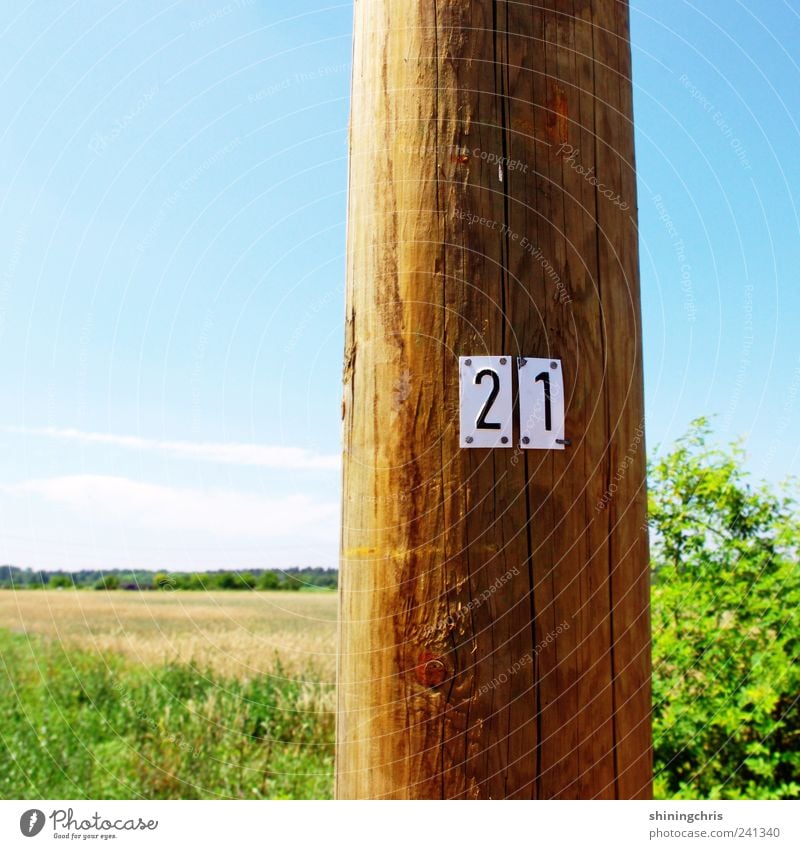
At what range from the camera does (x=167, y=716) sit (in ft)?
23.0

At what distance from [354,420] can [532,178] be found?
0.65m

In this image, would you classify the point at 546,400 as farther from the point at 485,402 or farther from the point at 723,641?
the point at 723,641

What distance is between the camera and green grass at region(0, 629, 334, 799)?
6.08 metres

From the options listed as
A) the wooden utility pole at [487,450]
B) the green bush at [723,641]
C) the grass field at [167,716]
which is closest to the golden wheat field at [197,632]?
the grass field at [167,716]

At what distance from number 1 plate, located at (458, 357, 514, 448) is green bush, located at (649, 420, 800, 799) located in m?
3.65

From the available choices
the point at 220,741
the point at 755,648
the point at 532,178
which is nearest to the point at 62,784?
the point at 220,741

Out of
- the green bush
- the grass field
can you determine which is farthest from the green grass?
the green bush

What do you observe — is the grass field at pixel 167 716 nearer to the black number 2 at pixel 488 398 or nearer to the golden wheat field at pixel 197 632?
the golden wheat field at pixel 197 632

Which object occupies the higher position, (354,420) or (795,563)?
(354,420)

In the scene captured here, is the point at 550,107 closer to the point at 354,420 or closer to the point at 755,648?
the point at 354,420

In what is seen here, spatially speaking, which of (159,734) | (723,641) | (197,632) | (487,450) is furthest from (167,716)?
(487,450)

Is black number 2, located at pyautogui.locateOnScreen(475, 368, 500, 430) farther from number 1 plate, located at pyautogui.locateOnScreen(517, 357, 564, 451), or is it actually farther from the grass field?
the grass field

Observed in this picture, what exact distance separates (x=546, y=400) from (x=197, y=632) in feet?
28.8

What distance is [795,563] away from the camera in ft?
15.4
